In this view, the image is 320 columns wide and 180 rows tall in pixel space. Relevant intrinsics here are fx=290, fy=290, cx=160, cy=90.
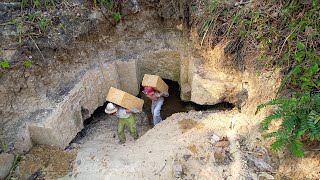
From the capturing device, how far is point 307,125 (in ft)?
10.7

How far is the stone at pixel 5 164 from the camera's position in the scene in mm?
4289

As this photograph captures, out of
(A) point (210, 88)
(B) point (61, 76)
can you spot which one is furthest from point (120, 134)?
(A) point (210, 88)

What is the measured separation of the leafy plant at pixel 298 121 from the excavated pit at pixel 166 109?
2029mm

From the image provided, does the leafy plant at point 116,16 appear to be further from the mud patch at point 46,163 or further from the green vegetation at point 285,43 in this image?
the mud patch at point 46,163

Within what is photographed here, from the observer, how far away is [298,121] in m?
3.45

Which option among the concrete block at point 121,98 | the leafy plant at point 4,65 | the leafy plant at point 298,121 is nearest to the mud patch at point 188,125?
the concrete block at point 121,98

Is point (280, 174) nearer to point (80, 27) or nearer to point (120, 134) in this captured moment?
point (120, 134)

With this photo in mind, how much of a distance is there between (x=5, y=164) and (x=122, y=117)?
79.2 inches

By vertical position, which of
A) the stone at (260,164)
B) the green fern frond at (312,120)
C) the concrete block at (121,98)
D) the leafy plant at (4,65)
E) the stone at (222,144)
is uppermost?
the leafy plant at (4,65)

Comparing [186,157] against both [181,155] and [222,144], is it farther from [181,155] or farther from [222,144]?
[222,144]

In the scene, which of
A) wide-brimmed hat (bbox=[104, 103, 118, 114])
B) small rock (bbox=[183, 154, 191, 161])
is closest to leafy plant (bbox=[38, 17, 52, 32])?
wide-brimmed hat (bbox=[104, 103, 118, 114])

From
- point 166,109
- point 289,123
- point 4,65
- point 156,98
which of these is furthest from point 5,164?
point 289,123

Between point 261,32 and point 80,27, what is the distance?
10.5ft

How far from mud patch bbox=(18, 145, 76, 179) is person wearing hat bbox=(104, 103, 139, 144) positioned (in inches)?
37.6
